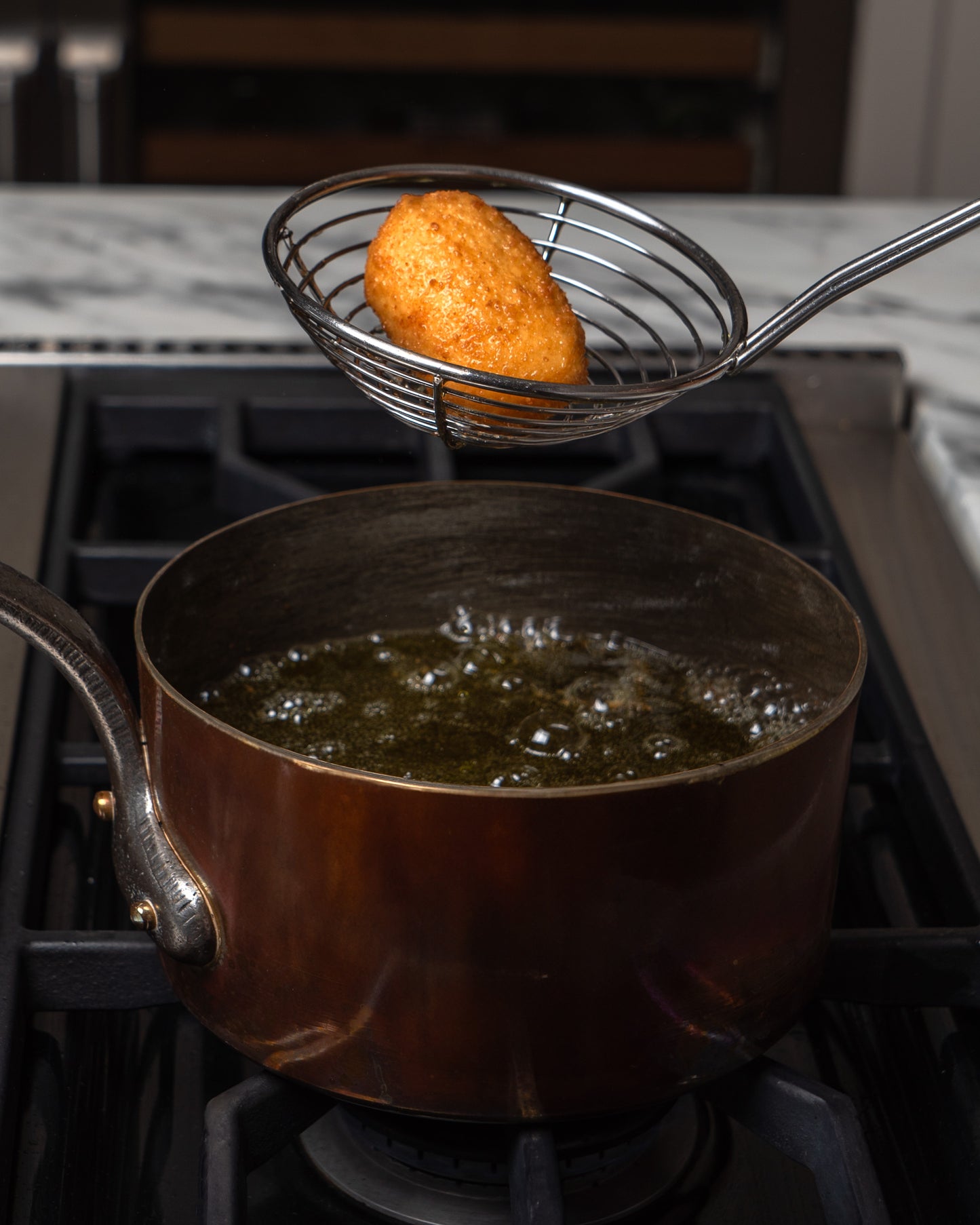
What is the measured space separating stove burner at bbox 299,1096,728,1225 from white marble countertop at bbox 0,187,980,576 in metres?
0.35

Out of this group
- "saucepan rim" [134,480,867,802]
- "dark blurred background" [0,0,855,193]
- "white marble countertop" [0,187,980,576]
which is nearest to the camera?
"saucepan rim" [134,480,867,802]

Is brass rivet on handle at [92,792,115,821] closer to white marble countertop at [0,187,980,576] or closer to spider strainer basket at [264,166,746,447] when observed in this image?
spider strainer basket at [264,166,746,447]

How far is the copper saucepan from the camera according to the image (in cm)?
31

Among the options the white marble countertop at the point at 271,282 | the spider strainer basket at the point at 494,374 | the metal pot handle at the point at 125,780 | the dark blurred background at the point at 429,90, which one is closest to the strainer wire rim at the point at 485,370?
the spider strainer basket at the point at 494,374

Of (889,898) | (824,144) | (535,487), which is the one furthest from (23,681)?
(824,144)

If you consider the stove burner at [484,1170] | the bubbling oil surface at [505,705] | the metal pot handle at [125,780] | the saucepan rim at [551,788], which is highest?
the saucepan rim at [551,788]

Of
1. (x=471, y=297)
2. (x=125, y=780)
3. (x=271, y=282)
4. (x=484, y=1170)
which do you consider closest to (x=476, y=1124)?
(x=484, y=1170)

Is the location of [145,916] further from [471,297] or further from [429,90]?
[429,90]

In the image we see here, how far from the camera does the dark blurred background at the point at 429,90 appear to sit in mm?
2121

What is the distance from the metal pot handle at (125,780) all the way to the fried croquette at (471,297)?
0.14 m

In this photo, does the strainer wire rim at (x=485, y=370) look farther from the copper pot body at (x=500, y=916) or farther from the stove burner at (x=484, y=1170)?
the stove burner at (x=484, y=1170)

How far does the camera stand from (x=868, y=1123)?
1.36 ft

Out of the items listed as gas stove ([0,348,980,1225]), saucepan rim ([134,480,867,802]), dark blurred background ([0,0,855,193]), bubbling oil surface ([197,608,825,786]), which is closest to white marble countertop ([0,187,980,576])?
gas stove ([0,348,980,1225])

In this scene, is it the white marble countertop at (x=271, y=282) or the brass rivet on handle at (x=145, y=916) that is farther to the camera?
the white marble countertop at (x=271, y=282)
